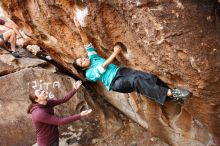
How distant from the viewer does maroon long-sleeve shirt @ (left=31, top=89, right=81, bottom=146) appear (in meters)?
6.29

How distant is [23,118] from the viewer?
8.79 meters

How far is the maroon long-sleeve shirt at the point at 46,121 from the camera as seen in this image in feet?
20.6

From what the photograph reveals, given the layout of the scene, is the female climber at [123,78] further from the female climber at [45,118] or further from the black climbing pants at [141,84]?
the female climber at [45,118]

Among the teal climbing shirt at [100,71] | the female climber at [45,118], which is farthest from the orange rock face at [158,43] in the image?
the female climber at [45,118]

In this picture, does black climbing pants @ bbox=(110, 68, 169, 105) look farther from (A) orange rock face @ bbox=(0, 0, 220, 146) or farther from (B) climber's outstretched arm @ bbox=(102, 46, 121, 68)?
(B) climber's outstretched arm @ bbox=(102, 46, 121, 68)

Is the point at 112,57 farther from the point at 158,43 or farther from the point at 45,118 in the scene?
the point at 45,118

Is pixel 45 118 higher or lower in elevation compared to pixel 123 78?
lower

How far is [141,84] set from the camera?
6234mm

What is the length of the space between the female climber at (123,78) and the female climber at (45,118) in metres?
0.73

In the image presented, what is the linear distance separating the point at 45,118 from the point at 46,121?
0.20 feet

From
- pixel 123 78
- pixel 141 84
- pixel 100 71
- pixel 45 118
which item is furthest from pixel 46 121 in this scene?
pixel 141 84

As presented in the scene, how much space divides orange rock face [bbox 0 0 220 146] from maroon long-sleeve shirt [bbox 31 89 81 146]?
1360mm

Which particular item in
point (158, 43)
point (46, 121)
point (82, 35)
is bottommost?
point (46, 121)

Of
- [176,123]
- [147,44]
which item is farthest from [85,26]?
[176,123]
